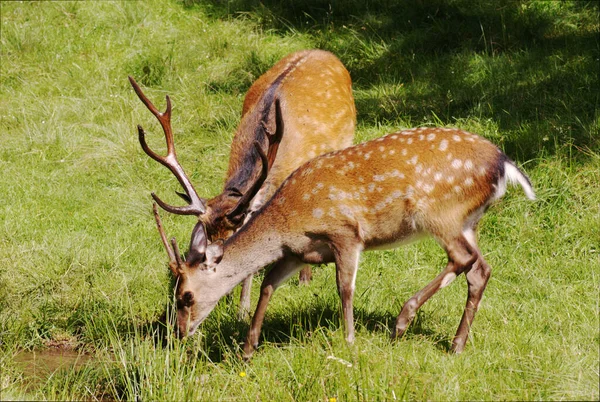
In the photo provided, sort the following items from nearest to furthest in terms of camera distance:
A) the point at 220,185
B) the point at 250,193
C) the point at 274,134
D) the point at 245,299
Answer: the point at 250,193
the point at 245,299
the point at 274,134
the point at 220,185

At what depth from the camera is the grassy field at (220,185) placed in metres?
4.86

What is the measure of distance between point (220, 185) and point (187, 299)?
96.4 inches

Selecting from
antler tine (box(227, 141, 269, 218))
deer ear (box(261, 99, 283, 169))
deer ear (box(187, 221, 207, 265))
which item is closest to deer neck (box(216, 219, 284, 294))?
deer ear (box(187, 221, 207, 265))

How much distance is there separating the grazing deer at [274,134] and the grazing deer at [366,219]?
308 millimetres

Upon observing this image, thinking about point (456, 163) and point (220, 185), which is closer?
point (456, 163)

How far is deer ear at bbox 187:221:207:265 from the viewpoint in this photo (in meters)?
5.49

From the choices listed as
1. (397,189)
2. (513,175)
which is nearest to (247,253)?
(397,189)

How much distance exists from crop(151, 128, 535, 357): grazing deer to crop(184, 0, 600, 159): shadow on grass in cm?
197

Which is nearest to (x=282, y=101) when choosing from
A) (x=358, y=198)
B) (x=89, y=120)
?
(x=358, y=198)

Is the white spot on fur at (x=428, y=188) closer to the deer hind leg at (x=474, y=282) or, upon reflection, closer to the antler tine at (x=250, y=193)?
the deer hind leg at (x=474, y=282)

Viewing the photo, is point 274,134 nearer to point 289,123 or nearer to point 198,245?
point 289,123

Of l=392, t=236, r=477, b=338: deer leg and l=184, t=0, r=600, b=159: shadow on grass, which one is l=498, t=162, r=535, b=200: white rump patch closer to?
l=392, t=236, r=477, b=338: deer leg

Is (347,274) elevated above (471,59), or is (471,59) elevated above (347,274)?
(347,274)

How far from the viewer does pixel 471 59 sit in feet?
28.7
